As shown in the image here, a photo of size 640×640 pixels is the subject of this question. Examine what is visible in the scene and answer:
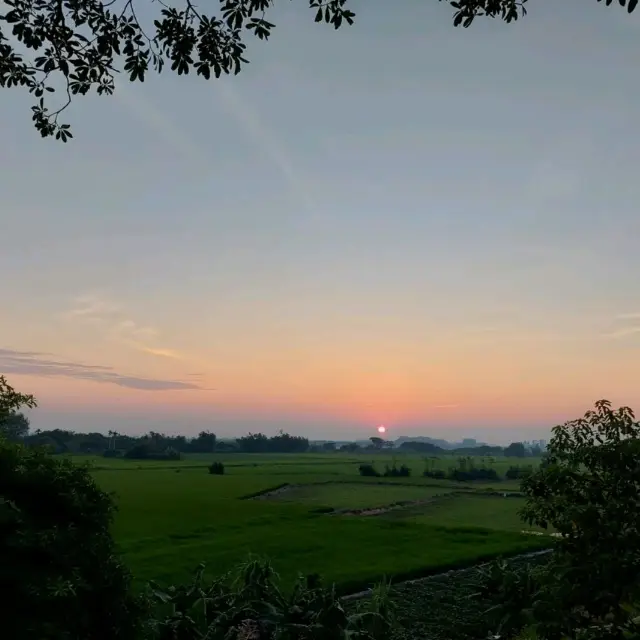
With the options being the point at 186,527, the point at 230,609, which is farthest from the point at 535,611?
the point at 186,527

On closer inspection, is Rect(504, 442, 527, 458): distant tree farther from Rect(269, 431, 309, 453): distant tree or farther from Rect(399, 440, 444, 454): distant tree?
Rect(269, 431, 309, 453): distant tree

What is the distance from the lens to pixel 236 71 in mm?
5980

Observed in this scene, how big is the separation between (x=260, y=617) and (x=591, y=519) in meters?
5.64

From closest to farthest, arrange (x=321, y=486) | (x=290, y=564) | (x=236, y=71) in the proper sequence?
(x=236, y=71) < (x=290, y=564) < (x=321, y=486)

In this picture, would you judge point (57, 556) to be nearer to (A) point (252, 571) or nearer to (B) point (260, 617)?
(B) point (260, 617)

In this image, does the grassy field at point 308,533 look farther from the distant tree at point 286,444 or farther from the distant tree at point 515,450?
the distant tree at point 515,450

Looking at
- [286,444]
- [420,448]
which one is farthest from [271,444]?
[420,448]

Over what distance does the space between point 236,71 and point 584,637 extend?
7.54 m

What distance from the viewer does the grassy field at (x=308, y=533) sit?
20.2m

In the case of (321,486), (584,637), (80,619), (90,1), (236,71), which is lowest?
(321,486)

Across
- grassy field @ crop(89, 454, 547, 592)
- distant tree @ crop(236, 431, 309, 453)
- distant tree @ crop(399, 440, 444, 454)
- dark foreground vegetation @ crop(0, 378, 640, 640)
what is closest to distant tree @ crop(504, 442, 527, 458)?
distant tree @ crop(399, 440, 444, 454)

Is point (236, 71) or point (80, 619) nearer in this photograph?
point (80, 619)

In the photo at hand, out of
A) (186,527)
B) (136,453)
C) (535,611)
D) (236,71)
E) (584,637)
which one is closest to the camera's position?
(236,71)

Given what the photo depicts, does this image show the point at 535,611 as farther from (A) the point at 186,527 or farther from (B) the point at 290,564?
(A) the point at 186,527
